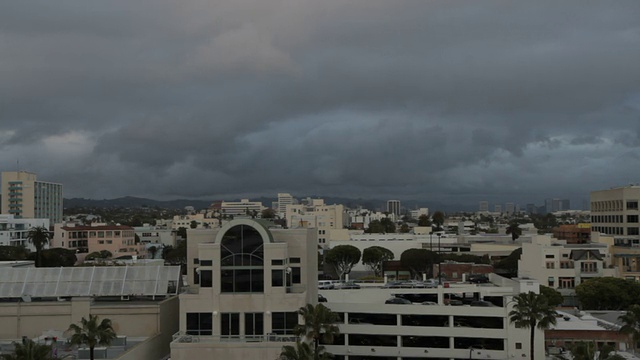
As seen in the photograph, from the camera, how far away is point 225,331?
1860 inches

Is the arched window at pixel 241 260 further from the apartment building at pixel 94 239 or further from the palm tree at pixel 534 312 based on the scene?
the apartment building at pixel 94 239

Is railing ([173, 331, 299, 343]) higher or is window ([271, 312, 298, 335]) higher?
window ([271, 312, 298, 335])

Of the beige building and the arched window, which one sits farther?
the arched window

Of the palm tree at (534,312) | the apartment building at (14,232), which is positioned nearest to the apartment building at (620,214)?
the palm tree at (534,312)

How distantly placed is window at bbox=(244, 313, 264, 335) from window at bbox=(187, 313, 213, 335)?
2.68 metres

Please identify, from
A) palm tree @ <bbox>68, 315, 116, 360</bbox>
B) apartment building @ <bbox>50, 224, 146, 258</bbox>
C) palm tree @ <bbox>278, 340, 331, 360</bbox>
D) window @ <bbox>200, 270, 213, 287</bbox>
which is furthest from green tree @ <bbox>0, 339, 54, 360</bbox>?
apartment building @ <bbox>50, 224, 146, 258</bbox>

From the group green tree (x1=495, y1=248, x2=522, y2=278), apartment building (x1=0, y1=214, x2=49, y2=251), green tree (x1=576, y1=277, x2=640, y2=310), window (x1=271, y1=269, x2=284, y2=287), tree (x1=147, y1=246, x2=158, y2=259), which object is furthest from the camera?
tree (x1=147, y1=246, x2=158, y2=259)

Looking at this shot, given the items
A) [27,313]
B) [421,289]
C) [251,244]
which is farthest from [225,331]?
[421,289]

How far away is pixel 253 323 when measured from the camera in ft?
155

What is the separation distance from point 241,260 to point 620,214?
11337 cm

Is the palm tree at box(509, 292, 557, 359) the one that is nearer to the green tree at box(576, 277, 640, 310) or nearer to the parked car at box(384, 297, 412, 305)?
the parked car at box(384, 297, 412, 305)

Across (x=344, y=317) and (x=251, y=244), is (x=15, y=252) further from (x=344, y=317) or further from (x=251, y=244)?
(x=251, y=244)

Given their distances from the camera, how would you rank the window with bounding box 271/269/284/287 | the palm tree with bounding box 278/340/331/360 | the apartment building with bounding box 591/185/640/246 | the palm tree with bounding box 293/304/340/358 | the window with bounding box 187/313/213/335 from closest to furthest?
the palm tree with bounding box 278/340/331/360 < the palm tree with bounding box 293/304/340/358 < the window with bounding box 187/313/213/335 < the window with bounding box 271/269/284/287 < the apartment building with bounding box 591/185/640/246

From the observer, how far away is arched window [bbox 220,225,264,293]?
156ft
